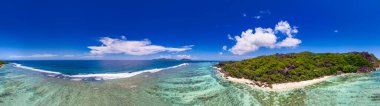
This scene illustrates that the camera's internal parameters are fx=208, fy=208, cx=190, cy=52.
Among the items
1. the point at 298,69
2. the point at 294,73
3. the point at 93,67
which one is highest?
the point at 93,67

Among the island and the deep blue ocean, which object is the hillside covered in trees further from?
the deep blue ocean

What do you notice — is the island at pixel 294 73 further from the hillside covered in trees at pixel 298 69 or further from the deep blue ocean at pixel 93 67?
the deep blue ocean at pixel 93 67

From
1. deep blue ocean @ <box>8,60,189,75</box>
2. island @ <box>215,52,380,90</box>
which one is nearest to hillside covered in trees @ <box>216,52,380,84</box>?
island @ <box>215,52,380,90</box>

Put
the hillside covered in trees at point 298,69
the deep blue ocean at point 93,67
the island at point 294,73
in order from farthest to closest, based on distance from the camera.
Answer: the deep blue ocean at point 93,67, the hillside covered in trees at point 298,69, the island at point 294,73

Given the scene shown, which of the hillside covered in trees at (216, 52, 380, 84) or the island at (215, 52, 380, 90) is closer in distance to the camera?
the island at (215, 52, 380, 90)

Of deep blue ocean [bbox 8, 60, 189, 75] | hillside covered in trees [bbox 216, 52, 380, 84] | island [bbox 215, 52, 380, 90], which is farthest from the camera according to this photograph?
deep blue ocean [bbox 8, 60, 189, 75]

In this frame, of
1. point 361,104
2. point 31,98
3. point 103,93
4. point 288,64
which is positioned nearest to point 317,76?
point 288,64

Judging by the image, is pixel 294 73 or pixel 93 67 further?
pixel 93 67

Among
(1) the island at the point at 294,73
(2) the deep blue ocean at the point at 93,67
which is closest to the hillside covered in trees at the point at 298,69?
(1) the island at the point at 294,73

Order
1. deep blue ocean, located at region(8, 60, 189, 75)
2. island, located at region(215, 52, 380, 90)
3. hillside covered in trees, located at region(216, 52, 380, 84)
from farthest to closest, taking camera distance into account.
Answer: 1. deep blue ocean, located at region(8, 60, 189, 75)
2. hillside covered in trees, located at region(216, 52, 380, 84)
3. island, located at region(215, 52, 380, 90)

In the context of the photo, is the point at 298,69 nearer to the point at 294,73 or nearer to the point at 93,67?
the point at 294,73

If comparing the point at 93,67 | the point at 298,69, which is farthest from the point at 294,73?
the point at 93,67
